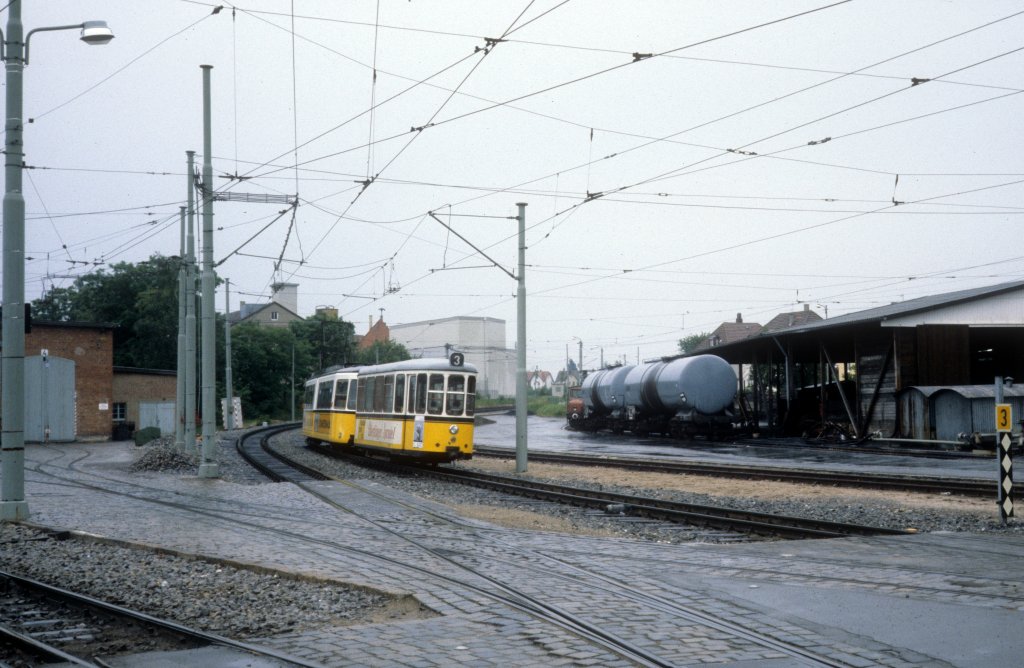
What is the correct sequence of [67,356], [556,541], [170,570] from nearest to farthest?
[170,570] → [556,541] → [67,356]

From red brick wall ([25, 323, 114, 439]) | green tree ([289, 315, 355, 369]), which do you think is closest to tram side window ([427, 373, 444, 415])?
red brick wall ([25, 323, 114, 439])

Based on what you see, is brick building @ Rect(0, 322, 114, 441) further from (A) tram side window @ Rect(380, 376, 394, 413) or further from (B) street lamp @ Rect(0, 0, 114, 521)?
(B) street lamp @ Rect(0, 0, 114, 521)

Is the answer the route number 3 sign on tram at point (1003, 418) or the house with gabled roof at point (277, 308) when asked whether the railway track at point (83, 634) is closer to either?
the route number 3 sign on tram at point (1003, 418)

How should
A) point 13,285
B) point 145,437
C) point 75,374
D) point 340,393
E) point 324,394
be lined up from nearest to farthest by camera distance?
point 13,285, point 340,393, point 324,394, point 145,437, point 75,374

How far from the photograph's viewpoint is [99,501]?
17.1 m

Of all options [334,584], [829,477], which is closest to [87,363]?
[829,477]

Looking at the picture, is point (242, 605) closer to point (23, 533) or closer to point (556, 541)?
point (556, 541)

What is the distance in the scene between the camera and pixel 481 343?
4466 inches

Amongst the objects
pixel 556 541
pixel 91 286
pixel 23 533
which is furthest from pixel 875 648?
pixel 91 286

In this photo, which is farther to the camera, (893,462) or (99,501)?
(893,462)

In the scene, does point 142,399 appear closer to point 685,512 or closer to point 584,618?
point 685,512

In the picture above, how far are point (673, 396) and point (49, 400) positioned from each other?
27.0 metres

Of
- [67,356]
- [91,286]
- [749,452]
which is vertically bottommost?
[749,452]

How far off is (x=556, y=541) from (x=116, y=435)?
134 feet
